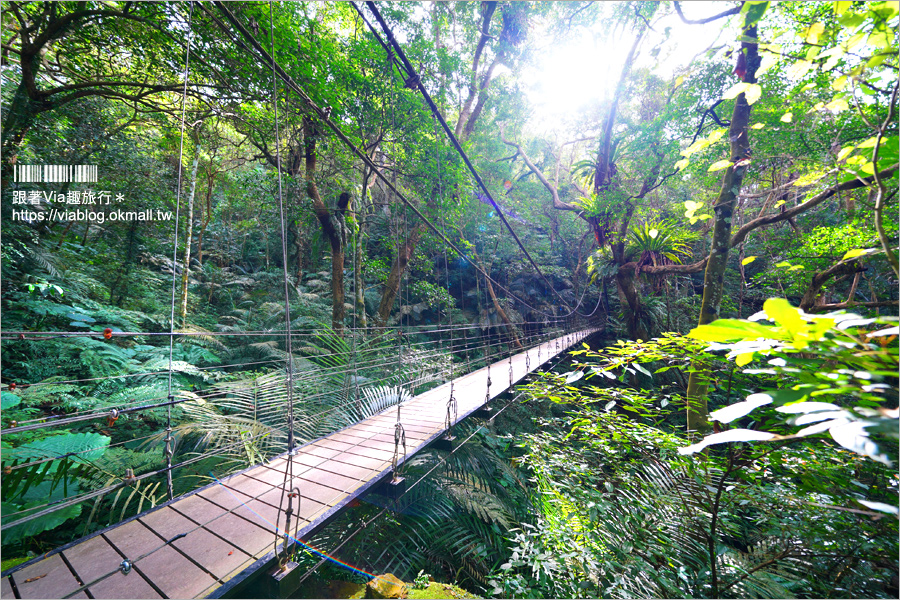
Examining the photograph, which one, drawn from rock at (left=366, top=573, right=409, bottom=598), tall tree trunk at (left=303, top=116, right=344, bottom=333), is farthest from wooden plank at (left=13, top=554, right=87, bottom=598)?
tall tree trunk at (left=303, top=116, right=344, bottom=333)

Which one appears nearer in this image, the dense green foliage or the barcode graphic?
the dense green foliage

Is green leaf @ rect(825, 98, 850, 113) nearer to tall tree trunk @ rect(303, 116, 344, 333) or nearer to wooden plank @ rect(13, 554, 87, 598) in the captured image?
wooden plank @ rect(13, 554, 87, 598)

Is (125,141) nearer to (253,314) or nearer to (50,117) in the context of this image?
(50,117)

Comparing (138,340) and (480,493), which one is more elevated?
(138,340)

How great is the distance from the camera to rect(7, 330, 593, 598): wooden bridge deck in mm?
866

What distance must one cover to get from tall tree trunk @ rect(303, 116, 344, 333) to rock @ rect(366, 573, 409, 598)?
107 inches

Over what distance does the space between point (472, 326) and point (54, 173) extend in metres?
4.84

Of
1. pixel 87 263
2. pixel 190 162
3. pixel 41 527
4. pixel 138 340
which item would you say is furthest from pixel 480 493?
pixel 190 162

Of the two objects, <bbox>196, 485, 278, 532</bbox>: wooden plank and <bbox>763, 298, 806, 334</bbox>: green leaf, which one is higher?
<bbox>763, 298, 806, 334</bbox>: green leaf

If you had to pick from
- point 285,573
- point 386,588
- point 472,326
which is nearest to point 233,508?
point 285,573

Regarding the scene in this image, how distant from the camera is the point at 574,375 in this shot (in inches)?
38.9

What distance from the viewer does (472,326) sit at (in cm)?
345

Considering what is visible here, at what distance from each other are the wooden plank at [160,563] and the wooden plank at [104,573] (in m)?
0.02

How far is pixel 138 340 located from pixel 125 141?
2.45m
